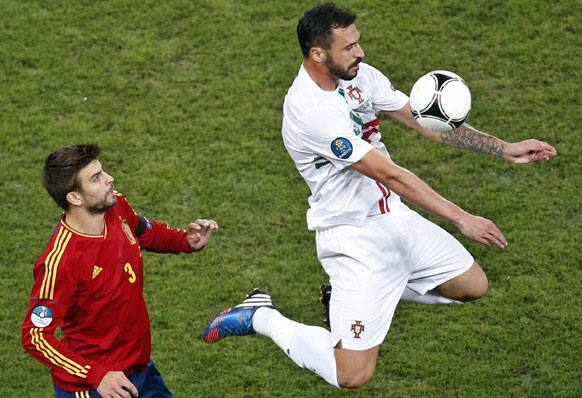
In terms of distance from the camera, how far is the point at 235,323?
339 inches

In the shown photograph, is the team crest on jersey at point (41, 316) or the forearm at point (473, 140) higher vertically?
the team crest on jersey at point (41, 316)

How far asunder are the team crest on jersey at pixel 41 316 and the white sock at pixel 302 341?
6.77 feet

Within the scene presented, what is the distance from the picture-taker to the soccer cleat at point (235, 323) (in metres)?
8.61

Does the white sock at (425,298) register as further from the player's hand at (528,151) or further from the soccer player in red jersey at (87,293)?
the soccer player in red jersey at (87,293)

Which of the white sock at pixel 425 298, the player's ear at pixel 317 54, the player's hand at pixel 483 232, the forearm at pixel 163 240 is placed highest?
the player's ear at pixel 317 54

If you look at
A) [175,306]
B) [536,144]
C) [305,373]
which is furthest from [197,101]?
[536,144]

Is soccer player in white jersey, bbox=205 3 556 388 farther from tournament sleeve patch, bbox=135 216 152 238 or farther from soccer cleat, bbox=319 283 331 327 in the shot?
tournament sleeve patch, bbox=135 216 152 238

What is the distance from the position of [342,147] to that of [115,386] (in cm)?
219

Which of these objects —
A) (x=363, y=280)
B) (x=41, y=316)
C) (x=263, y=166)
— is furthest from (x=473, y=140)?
(x=41, y=316)

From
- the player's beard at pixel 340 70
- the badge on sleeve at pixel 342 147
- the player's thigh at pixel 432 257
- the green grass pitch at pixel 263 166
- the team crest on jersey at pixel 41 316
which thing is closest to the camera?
the team crest on jersey at pixel 41 316

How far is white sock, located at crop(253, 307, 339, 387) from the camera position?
8.16m

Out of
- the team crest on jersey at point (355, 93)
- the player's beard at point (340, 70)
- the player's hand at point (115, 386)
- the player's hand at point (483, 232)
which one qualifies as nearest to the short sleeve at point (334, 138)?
the player's beard at point (340, 70)

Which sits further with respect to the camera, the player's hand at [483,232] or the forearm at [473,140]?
the forearm at [473,140]

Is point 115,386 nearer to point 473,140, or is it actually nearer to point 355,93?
point 355,93
